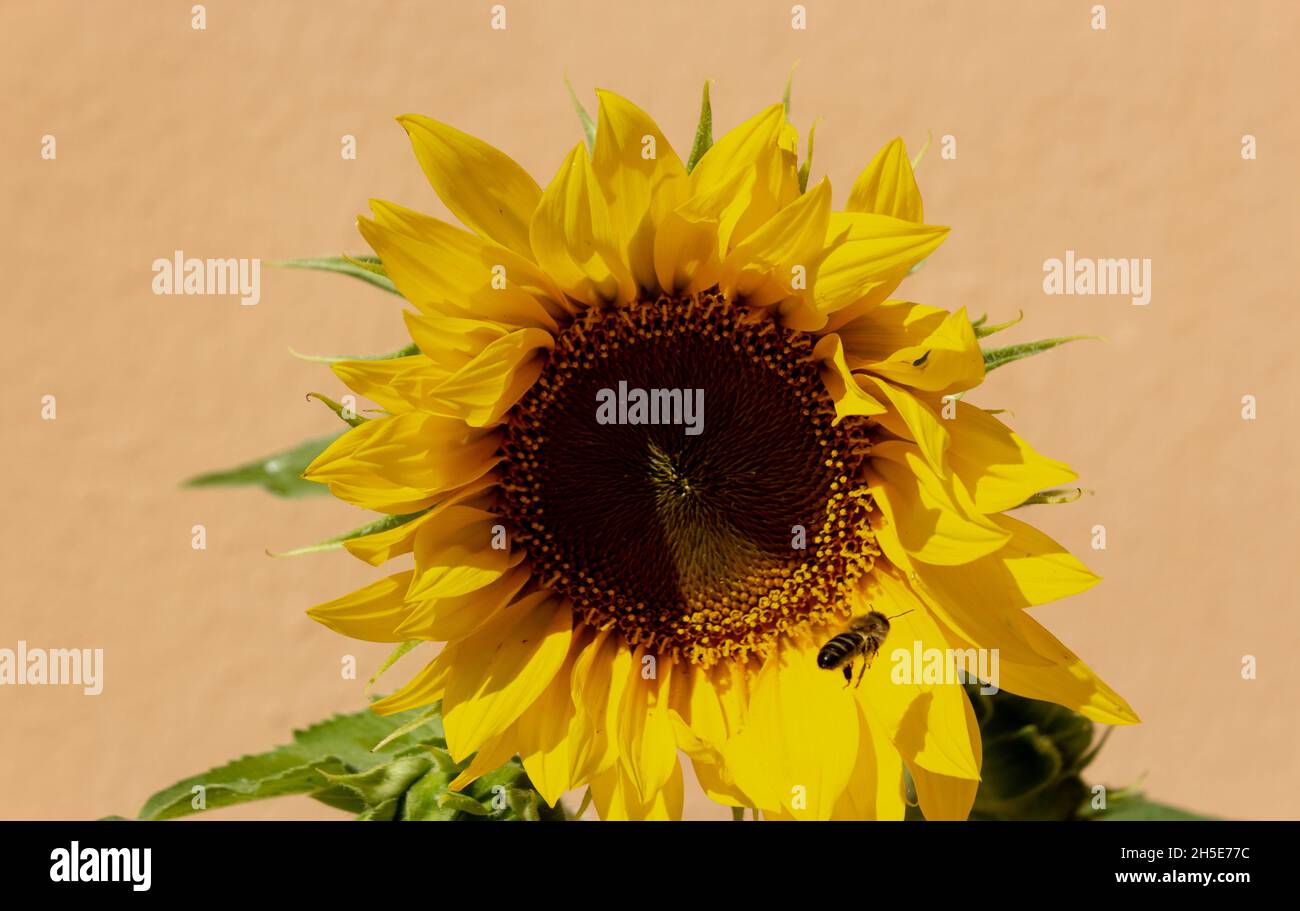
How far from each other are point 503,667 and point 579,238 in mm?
385

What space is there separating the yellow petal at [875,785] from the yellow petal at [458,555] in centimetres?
35

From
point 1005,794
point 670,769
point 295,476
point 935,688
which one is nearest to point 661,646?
point 670,769

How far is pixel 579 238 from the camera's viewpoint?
3.18ft

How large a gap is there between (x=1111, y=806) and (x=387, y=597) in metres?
0.83

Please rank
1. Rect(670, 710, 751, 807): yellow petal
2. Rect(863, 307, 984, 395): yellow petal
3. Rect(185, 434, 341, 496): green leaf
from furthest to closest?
1. Rect(185, 434, 341, 496): green leaf
2. Rect(670, 710, 751, 807): yellow petal
3. Rect(863, 307, 984, 395): yellow petal

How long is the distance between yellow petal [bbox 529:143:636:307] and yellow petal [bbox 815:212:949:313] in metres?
0.17

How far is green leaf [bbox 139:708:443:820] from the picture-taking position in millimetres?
1077

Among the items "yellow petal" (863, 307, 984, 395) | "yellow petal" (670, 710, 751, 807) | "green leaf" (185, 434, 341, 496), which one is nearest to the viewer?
"yellow petal" (863, 307, 984, 395)

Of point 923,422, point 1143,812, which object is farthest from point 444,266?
point 1143,812

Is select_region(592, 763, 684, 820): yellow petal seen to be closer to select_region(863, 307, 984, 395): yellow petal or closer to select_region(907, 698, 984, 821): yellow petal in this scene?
select_region(907, 698, 984, 821): yellow petal

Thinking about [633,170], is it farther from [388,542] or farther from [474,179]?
[388,542]

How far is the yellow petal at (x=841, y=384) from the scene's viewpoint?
3.23ft

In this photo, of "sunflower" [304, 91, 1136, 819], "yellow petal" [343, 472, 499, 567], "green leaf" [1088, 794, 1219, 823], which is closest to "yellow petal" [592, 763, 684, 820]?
"sunflower" [304, 91, 1136, 819]

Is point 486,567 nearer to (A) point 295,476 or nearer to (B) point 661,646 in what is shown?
(B) point 661,646
